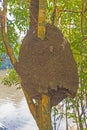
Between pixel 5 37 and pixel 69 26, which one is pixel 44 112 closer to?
pixel 5 37

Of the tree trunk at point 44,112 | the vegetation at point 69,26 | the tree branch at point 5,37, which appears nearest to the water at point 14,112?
the vegetation at point 69,26

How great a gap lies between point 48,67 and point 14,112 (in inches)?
343

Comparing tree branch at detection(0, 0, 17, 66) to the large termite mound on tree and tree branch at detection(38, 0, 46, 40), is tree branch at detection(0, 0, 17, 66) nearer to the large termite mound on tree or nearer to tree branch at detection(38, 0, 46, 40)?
the large termite mound on tree

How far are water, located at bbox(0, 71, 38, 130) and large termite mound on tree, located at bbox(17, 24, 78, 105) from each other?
615cm

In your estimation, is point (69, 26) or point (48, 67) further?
point (69, 26)

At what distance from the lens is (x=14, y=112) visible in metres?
11.2

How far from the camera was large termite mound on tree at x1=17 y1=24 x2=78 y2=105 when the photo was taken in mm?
2680

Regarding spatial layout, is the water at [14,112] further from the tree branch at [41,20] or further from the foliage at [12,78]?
the tree branch at [41,20]

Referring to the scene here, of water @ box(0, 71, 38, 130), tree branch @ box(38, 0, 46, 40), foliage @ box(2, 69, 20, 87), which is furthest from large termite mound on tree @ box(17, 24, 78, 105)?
water @ box(0, 71, 38, 130)

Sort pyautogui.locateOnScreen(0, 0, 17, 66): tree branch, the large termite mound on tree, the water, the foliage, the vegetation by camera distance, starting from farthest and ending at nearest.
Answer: the water
the foliage
the vegetation
pyautogui.locateOnScreen(0, 0, 17, 66): tree branch
the large termite mound on tree

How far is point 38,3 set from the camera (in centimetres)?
288

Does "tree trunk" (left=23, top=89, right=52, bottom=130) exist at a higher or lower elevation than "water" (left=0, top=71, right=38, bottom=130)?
higher

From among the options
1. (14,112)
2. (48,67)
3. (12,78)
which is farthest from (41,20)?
(14,112)

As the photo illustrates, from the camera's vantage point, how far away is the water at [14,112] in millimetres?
9516
